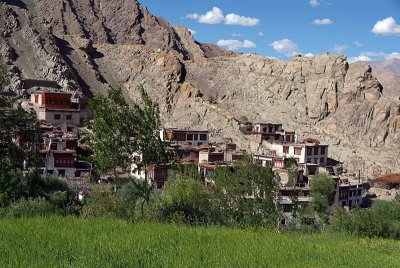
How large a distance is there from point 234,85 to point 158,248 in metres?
58.6

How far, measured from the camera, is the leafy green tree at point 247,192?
58.4 ft

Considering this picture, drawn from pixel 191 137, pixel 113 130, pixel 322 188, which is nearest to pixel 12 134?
pixel 113 130

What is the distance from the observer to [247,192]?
19.6 metres

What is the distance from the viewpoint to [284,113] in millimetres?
59969

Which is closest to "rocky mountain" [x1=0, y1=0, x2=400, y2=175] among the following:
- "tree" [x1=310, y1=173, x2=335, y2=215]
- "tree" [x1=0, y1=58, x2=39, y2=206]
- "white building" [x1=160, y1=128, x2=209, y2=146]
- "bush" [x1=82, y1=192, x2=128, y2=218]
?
"white building" [x1=160, y1=128, x2=209, y2=146]

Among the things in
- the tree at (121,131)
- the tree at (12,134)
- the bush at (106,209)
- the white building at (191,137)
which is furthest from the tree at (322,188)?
the tree at (12,134)

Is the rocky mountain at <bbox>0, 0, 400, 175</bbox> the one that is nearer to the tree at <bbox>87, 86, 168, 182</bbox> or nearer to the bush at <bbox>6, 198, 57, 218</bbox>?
the tree at <bbox>87, 86, 168, 182</bbox>

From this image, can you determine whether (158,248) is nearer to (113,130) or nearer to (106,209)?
(106,209)

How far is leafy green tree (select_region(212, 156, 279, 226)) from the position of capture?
17.8 m

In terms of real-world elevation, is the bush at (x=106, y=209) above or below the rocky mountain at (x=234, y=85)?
below

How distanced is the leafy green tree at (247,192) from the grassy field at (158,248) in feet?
28.1

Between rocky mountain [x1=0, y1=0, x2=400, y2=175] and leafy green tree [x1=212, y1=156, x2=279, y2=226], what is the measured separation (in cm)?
2921

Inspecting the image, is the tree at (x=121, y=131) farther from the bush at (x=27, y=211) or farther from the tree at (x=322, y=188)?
the tree at (x=322, y=188)

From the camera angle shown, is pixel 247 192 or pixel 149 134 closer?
pixel 149 134
